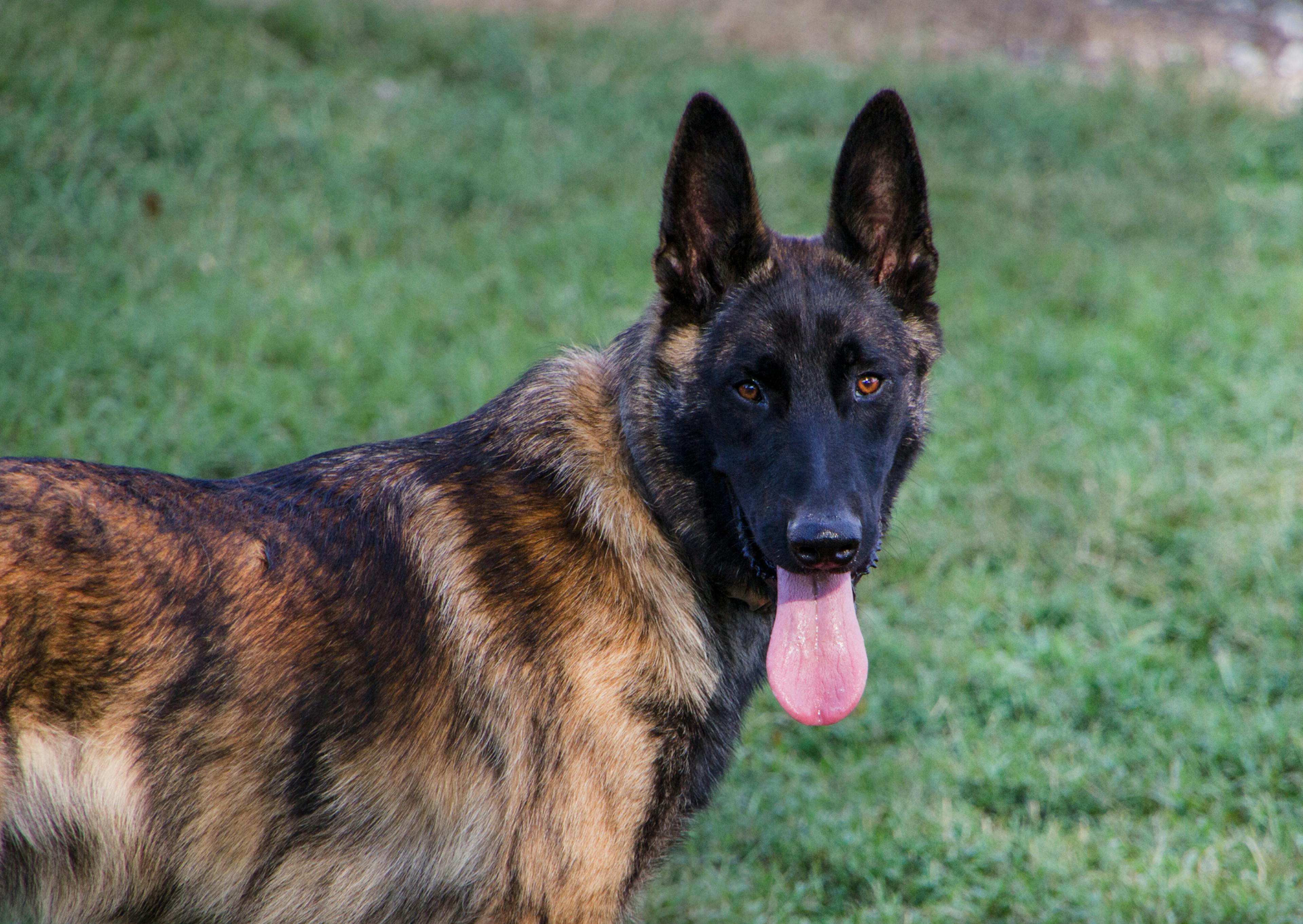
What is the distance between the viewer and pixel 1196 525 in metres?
5.25

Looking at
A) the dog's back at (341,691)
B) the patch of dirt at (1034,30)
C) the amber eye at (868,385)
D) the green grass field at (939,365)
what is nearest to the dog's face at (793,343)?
the amber eye at (868,385)

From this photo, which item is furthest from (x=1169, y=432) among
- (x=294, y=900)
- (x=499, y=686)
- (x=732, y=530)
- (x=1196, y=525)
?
(x=294, y=900)

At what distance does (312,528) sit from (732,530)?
964 mm

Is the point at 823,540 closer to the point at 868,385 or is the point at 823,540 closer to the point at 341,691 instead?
the point at 868,385

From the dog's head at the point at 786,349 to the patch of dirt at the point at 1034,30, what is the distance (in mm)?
7475

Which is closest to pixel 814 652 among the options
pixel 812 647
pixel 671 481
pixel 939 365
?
pixel 812 647

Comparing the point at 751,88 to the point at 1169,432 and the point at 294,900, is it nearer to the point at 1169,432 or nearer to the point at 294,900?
the point at 1169,432

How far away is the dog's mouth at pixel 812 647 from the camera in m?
2.72

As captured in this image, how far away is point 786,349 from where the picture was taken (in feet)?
8.96

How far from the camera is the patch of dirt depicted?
9.91 m

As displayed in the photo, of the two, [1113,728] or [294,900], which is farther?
[1113,728]

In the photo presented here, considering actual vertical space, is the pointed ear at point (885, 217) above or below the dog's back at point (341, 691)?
above

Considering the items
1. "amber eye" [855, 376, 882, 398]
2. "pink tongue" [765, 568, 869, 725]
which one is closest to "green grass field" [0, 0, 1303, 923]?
"pink tongue" [765, 568, 869, 725]

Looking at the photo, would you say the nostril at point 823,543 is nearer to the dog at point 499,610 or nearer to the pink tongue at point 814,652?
the dog at point 499,610
